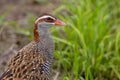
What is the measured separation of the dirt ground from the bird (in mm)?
1165

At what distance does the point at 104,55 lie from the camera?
6.50 m

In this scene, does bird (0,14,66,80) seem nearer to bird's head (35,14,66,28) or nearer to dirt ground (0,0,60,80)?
bird's head (35,14,66,28)

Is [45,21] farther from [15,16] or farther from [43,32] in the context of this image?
[15,16]

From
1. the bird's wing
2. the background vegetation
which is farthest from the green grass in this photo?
the bird's wing

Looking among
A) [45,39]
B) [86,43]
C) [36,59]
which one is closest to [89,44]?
[86,43]

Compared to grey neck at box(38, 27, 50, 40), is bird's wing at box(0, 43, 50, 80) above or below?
below

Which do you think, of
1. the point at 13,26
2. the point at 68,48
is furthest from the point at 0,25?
the point at 68,48

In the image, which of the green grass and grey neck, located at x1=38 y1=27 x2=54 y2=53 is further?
the green grass

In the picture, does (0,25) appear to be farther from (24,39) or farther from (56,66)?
(56,66)

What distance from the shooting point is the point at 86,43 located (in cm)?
665

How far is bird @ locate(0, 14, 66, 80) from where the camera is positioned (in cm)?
504

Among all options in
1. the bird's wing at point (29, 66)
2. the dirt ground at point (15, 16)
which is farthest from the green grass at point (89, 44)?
the bird's wing at point (29, 66)

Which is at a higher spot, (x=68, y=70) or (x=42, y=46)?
(x=42, y=46)

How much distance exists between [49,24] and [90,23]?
1550 millimetres
